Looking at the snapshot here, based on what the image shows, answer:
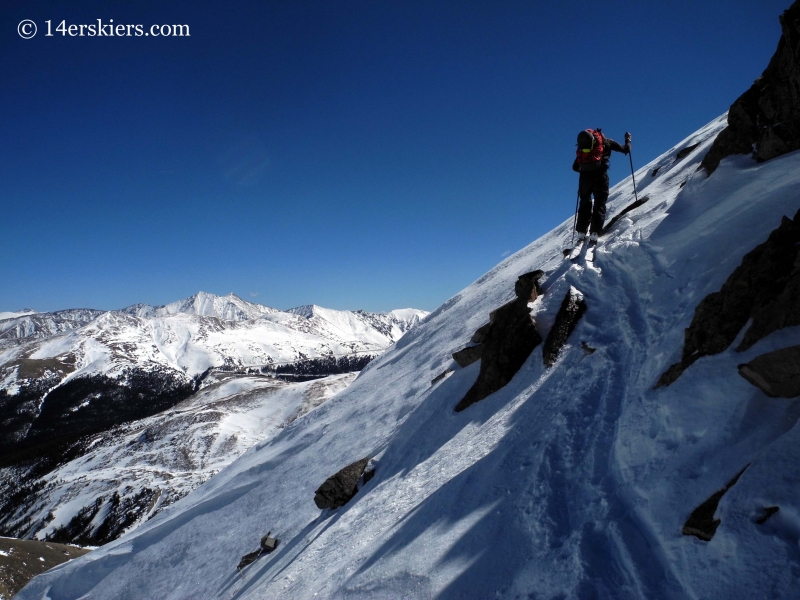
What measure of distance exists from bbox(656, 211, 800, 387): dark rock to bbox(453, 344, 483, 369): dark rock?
981 cm

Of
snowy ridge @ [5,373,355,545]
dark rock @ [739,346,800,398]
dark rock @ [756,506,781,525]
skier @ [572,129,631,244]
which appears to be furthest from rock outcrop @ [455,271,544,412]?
snowy ridge @ [5,373,355,545]

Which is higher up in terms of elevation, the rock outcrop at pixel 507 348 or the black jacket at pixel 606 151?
the black jacket at pixel 606 151

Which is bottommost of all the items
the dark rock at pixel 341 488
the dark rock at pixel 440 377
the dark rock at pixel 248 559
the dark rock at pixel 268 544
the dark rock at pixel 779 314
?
the dark rock at pixel 248 559

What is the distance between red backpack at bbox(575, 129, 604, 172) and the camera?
17125mm

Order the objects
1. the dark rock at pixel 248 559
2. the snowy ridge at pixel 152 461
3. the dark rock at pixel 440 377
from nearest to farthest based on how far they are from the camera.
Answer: the dark rock at pixel 248 559 → the dark rock at pixel 440 377 → the snowy ridge at pixel 152 461

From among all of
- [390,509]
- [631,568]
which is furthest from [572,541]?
[390,509]

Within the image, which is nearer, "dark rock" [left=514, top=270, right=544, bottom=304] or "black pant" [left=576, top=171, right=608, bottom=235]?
"dark rock" [left=514, top=270, right=544, bottom=304]

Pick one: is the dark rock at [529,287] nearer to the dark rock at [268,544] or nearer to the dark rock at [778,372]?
the dark rock at [778,372]

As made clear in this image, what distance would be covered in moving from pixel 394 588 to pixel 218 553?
17.2 m

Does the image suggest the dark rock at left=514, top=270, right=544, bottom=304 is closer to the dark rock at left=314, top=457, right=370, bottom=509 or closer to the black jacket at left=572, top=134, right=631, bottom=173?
the black jacket at left=572, top=134, right=631, bottom=173

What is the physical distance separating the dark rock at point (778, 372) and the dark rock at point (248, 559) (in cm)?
1944

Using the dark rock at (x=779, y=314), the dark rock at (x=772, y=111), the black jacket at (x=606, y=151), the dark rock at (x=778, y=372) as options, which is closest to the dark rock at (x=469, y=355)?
the black jacket at (x=606, y=151)

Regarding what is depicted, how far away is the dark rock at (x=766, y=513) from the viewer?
4.91m

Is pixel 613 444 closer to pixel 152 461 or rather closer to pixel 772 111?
pixel 772 111
